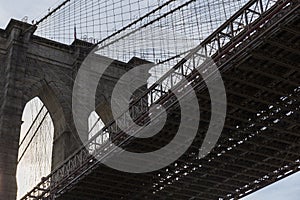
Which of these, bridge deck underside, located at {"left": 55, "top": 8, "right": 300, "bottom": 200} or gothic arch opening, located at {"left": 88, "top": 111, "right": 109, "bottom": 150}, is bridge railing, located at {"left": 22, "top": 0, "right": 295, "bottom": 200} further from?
gothic arch opening, located at {"left": 88, "top": 111, "right": 109, "bottom": 150}

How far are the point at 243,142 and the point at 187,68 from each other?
5416 mm

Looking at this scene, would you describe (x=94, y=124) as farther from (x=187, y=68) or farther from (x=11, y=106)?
(x=187, y=68)

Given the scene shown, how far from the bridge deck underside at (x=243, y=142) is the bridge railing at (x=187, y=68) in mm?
Answer: 462

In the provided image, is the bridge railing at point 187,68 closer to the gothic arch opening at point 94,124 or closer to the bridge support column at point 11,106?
the bridge support column at point 11,106

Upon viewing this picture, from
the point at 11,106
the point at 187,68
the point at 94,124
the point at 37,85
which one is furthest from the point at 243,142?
the point at 94,124

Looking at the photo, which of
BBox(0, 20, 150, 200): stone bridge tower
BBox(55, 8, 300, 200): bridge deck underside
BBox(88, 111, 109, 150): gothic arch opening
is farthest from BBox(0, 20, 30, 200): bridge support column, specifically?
BBox(88, 111, 109, 150): gothic arch opening

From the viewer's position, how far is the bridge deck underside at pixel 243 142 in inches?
826

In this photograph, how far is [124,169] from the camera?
29.6 meters

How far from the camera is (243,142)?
87.6 ft

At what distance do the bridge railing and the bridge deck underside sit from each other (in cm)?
46

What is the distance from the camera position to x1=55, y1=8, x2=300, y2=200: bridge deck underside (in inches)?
826

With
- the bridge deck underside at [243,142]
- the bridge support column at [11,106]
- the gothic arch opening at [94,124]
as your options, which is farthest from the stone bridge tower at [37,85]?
the bridge deck underside at [243,142]

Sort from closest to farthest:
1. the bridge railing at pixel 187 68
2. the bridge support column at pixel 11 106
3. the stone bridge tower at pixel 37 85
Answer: the bridge railing at pixel 187 68, the bridge support column at pixel 11 106, the stone bridge tower at pixel 37 85

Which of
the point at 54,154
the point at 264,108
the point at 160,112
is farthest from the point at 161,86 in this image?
the point at 54,154
